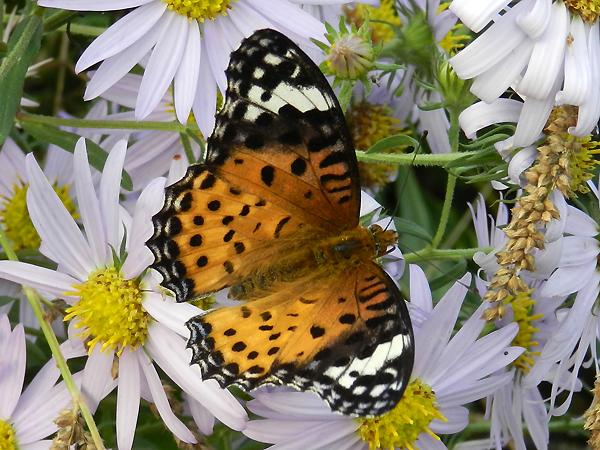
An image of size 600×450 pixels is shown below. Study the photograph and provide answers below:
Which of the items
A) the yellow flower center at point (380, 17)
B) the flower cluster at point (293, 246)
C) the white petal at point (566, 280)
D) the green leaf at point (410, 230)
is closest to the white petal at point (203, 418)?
the flower cluster at point (293, 246)

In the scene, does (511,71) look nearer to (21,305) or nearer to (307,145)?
(307,145)

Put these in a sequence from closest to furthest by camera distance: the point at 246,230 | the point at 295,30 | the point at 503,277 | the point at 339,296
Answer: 1. the point at 503,277
2. the point at 339,296
3. the point at 246,230
4. the point at 295,30

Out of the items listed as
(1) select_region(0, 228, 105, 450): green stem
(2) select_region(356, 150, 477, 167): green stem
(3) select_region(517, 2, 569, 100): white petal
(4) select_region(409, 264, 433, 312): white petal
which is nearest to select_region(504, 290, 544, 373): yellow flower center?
(4) select_region(409, 264, 433, 312): white petal

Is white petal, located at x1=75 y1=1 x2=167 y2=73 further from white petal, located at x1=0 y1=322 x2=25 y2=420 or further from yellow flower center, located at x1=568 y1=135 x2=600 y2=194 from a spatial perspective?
yellow flower center, located at x1=568 y1=135 x2=600 y2=194

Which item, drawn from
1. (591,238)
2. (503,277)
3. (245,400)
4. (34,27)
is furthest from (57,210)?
(591,238)

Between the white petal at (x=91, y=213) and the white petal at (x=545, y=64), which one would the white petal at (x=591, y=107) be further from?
the white petal at (x=91, y=213)

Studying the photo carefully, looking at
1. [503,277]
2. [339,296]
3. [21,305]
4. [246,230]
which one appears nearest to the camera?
[503,277]

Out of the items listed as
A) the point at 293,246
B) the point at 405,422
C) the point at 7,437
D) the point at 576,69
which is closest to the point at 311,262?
the point at 293,246

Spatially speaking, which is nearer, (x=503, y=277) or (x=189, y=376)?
(x=503, y=277)
